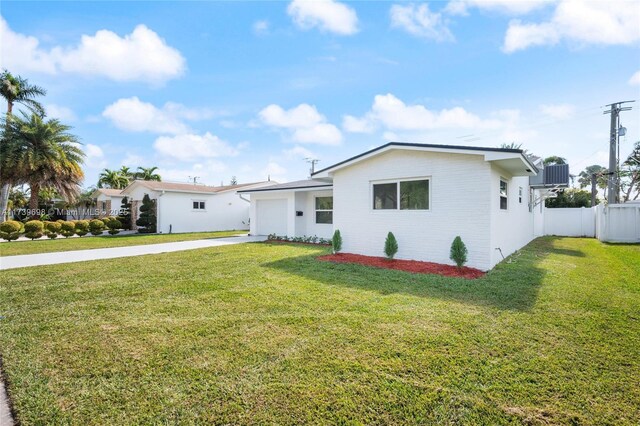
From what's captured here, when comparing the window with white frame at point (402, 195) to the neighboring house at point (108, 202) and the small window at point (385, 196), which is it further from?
the neighboring house at point (108, 202)

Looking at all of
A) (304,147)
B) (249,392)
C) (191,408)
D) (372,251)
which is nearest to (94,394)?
(191,408)

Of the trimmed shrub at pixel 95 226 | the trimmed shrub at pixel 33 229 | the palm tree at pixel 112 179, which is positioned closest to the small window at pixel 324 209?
the trimmed shrub at pixel 95 226

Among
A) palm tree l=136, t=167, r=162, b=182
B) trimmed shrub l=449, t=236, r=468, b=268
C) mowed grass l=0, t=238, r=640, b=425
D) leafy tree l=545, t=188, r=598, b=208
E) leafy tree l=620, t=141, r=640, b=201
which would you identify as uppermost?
palm tree l=136, t=167, r=162, b=182

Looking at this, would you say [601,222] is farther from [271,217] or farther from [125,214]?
[125,214]

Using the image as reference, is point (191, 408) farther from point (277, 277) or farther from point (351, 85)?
point (351, 85)

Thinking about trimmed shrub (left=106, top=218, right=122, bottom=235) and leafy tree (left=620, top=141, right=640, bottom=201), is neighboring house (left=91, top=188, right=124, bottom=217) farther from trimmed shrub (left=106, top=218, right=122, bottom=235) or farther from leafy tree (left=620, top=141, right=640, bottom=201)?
leafy tree (left=620, top=141, right=640, bottom=201)

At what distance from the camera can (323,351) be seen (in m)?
3.37

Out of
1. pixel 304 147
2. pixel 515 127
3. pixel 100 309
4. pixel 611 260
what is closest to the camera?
pixel 100 309

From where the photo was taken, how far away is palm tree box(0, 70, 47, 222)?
21078mm

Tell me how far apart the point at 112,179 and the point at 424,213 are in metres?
41.6

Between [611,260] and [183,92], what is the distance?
58.4 feet

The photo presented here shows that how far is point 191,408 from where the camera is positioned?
8.05 feet

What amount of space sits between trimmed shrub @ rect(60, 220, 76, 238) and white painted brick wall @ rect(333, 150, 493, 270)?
54.1 feet

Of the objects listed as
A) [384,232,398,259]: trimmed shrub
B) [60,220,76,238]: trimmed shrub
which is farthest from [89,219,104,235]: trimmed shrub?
[384,232,398,259]: trimmed shrub
